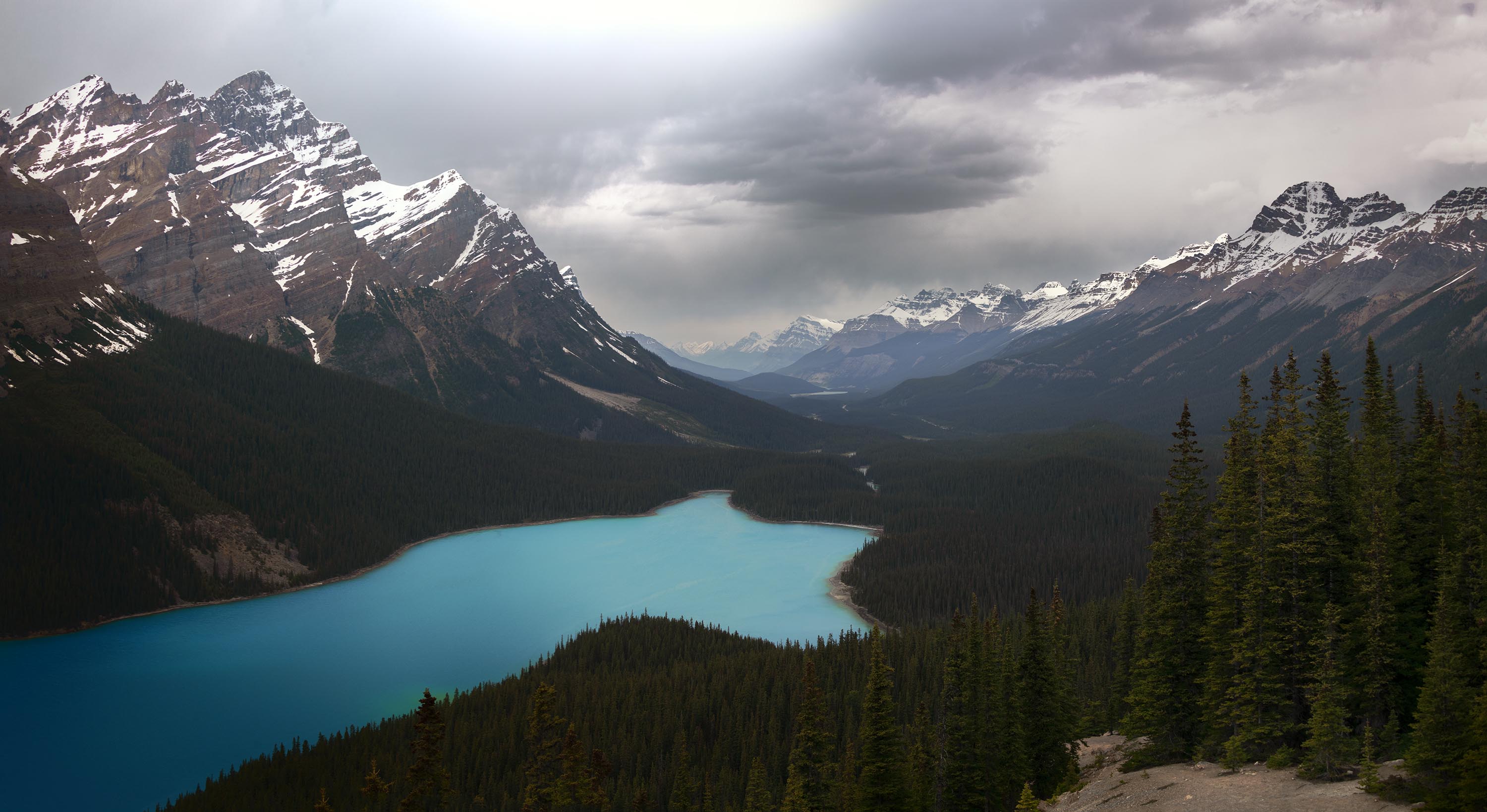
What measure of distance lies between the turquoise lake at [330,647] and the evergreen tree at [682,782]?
32113 millimetres

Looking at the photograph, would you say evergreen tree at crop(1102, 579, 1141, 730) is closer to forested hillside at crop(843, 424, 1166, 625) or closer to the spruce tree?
the spruce tree

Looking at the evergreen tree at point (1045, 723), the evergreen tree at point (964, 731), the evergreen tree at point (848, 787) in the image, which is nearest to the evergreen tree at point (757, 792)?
the evergreen tree at point (848, 787)

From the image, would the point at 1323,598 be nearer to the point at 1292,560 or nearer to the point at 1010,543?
the point at 1292,560

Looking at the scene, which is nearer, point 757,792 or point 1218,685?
point 1218,685

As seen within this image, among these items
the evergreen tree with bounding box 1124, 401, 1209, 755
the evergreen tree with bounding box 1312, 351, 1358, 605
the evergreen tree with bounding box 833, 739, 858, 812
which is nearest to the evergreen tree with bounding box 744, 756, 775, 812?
the evergreen tree with bounding box 833, 739, 858, 812

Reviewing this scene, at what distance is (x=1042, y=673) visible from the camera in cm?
4781

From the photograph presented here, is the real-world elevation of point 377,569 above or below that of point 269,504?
below

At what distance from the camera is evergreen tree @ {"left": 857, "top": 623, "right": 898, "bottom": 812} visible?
41.2 metres

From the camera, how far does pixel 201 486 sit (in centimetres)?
13488

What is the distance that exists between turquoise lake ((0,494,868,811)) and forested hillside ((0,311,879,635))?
587cm

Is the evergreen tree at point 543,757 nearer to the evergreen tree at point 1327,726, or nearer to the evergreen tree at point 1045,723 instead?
the evergreen tree at point 1045,723

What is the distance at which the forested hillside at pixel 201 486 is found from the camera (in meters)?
110

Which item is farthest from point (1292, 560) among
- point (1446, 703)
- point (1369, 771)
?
point (1369, 771)

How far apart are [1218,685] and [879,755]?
50.1 feet
